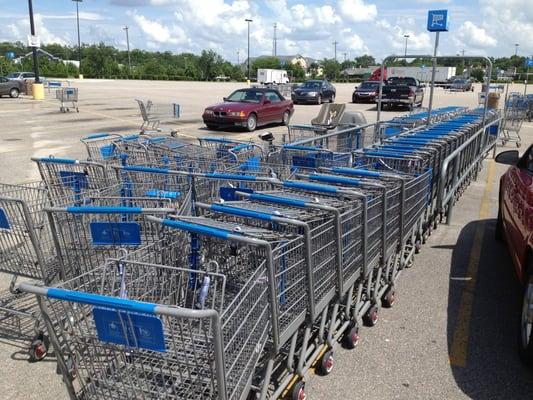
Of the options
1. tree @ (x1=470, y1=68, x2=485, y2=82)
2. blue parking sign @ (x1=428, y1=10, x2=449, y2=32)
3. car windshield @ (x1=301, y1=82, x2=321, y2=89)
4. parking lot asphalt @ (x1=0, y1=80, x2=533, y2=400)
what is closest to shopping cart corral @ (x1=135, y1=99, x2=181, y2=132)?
blue parking sign @ (x1=428, y1=10, x2=449, y2=32)

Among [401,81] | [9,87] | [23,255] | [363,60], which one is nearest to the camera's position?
[23,255]

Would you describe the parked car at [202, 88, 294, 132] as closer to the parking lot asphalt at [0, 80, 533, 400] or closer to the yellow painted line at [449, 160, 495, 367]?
the parking lot asphalt at [0, 80, 533, 400]

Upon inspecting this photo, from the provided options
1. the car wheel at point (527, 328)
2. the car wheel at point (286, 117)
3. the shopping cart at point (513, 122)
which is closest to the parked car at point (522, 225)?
the car wheel at point (527, 328)

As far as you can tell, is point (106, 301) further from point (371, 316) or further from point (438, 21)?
point (438, 21)

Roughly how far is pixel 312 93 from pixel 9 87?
17907 millimetres

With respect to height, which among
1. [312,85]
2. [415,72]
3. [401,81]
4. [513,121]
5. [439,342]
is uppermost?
[415,72]

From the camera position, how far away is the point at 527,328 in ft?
11.3

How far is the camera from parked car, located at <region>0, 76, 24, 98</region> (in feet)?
94.4

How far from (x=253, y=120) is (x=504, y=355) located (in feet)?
45.3

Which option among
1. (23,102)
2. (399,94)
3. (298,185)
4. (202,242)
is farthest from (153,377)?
(23,102)

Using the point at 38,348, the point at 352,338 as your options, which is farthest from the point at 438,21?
the point at 38,348

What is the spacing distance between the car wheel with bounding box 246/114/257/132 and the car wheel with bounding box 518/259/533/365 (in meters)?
13.4

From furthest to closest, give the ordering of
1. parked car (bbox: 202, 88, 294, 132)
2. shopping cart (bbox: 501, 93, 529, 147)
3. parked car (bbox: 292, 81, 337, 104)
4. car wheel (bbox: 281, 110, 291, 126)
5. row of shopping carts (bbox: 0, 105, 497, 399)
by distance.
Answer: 1. parked car (bbox: 292, 81, 337, 104)
2. car wheel (bbox: 281, 110, 291, 126)
3. parked car (bbox: 202, 88, 294, 132)
4. shopping cart (bbox: 501, 93, 529, 147)
5. row of shopping carts (bbox: 0, 105, 497, 399)

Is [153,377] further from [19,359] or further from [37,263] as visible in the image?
[37,263]
